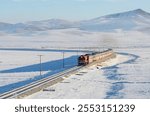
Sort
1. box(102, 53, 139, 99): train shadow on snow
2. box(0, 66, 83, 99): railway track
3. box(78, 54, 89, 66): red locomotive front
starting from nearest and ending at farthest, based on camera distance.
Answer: box(0, 66, 83, 99): railway track → box(102, 53, 139, 99): train shadow on snow → box(78, 54, 89, 66): red locomotive front

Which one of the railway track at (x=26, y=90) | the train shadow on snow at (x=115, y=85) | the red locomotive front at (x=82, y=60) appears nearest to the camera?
the railway track at (x=26, y=90)

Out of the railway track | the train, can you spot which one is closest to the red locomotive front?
the train

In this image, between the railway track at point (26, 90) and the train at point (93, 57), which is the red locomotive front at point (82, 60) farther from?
the railway track at point (26, 90)

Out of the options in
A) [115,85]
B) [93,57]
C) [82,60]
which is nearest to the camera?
[115,85]

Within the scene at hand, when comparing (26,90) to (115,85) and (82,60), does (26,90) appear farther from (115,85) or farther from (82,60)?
(82,60)

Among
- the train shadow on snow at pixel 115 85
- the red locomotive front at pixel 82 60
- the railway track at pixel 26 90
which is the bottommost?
the train shadow on snow at pixel 115 85

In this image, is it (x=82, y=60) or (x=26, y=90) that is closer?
(x=26, y=90)

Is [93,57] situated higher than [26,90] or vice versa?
[93,57]

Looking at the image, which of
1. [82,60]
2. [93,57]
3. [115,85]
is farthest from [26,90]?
[93,57]

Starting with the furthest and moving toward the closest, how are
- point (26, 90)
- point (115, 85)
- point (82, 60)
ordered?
1. point (82, 60)
2. point (115, 85)
3. point (26, 90)

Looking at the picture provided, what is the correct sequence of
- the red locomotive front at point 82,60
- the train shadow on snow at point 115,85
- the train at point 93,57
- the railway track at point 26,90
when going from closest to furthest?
the railway track at point 26,90
the train shadow on snow at point 115,85
the red locomotive front at point 82,60
the train at point 93,57

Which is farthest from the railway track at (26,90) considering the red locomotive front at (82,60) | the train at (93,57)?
the train at (93,57)

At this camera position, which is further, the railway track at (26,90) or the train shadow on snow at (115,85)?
the train shadow on snow at (115,85)

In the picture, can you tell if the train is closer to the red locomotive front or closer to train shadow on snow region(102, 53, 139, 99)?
the red locomotive front
